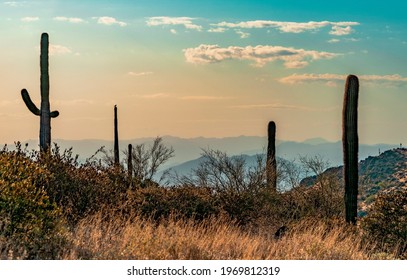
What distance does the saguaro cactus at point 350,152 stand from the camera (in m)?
19.2

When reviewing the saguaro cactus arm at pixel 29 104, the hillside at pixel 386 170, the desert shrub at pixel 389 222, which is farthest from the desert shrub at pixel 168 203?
the hillside at pixel 386 170

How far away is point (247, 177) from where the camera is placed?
22219mm

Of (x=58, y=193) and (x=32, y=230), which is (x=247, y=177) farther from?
(x=32, y=230)

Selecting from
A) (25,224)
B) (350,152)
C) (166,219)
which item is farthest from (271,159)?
(25,224)

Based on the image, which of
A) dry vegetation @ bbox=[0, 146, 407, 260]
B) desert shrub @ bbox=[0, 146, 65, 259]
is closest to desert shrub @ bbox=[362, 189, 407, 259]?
dry vegetation @ bbox=[0, 146, 407, 260]

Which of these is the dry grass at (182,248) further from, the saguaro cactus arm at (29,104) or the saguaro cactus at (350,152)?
the saguaro cactus arm at (29,104)

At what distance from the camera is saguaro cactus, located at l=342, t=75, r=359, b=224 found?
19.2m

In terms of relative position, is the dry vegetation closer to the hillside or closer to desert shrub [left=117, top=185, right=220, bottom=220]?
desert shrub [left=117, top=185, right=220, bottom=220]

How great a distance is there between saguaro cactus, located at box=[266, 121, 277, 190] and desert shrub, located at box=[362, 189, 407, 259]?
17.7ft

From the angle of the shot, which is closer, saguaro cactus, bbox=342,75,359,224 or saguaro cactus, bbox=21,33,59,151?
saguaro cactus, bbox=342,75,359,224

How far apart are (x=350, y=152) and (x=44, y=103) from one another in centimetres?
935

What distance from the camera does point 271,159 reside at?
76.8 ft

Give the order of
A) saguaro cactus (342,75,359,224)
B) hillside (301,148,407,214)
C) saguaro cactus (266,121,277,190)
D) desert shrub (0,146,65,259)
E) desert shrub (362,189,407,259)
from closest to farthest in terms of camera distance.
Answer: desert shrub (0,146,65,259), desert shrub (362,189,407,259), saguaro cactus (342,75,359,224), saguaro cactus (266,121,277,190), hillside (301,148,407,214)
